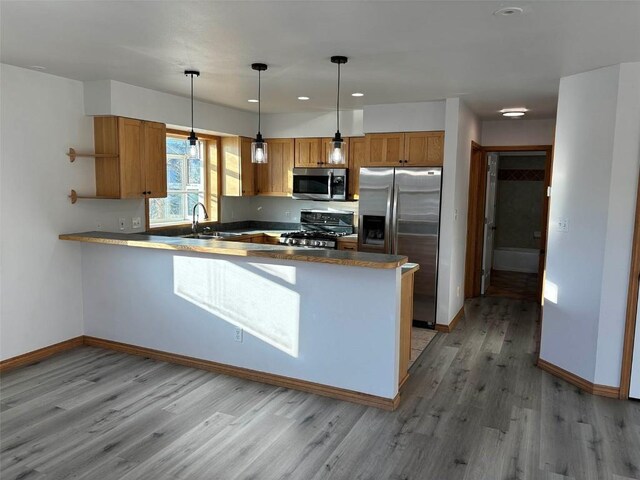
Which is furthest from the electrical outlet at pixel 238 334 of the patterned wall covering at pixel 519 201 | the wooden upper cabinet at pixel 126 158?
the patterned wall covering at pixel 519 201

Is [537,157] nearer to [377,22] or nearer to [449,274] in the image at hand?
[449,274]

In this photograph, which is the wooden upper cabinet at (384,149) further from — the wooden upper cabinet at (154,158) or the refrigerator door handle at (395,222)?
the wooden upper cabinet at (154,158)

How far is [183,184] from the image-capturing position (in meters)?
6.14

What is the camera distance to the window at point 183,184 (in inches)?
229

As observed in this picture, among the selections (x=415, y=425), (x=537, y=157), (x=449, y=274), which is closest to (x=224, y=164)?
(x=449, y=274)

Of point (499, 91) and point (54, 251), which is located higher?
point (499, 91)

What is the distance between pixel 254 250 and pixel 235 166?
3034 mm

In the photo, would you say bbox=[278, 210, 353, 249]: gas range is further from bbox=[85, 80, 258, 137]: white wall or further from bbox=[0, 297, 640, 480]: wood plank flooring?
bbox=[0, 297, 640, 480]: wood plank flooring

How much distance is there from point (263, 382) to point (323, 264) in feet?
3.67

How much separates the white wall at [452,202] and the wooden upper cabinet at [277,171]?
7.37 feet

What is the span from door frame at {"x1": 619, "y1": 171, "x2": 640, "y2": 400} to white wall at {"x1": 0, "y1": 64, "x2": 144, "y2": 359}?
4646 mm

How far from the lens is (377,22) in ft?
8.74

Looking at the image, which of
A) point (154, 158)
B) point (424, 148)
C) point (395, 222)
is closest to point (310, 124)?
point (424, 148)

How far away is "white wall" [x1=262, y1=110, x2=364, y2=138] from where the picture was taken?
6041mm
